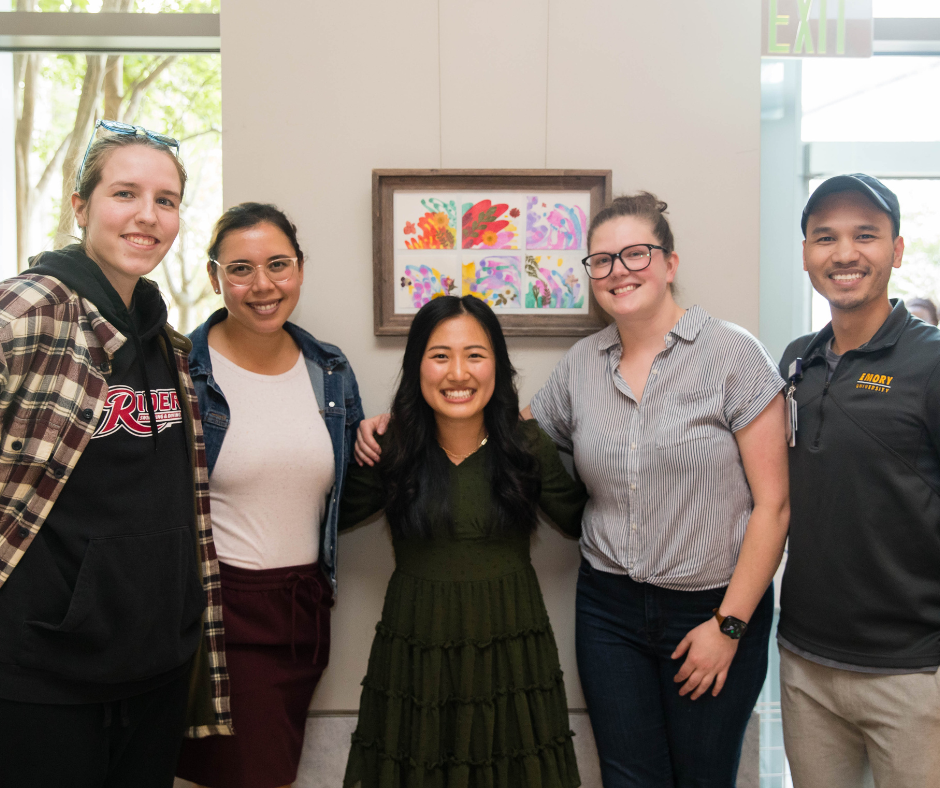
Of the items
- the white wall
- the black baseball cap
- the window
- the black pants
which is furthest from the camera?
the window

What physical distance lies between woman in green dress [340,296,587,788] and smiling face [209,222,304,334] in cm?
36

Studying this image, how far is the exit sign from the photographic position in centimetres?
224

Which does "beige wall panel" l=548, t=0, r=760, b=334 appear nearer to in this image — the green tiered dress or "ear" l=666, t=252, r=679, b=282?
"ear" l=666, t=252, r=679, b=282

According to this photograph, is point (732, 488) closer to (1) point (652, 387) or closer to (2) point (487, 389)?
(1) point (652, 387)

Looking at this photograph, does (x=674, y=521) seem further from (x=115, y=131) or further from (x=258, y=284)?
(x=115, y=131)

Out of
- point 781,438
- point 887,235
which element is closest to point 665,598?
point 781,438

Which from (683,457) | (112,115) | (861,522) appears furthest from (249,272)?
(861,522)

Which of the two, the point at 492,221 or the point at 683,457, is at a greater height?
the point at 492,221

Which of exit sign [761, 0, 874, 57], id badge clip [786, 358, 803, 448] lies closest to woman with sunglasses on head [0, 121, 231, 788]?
id badge clip [786, 358, 803, 448]

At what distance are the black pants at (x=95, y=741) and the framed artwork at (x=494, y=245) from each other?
3.96 ft

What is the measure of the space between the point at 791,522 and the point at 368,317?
1382mm

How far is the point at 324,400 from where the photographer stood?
186 cm

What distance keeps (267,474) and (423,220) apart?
950mm

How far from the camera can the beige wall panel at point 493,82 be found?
2109 millimetres
